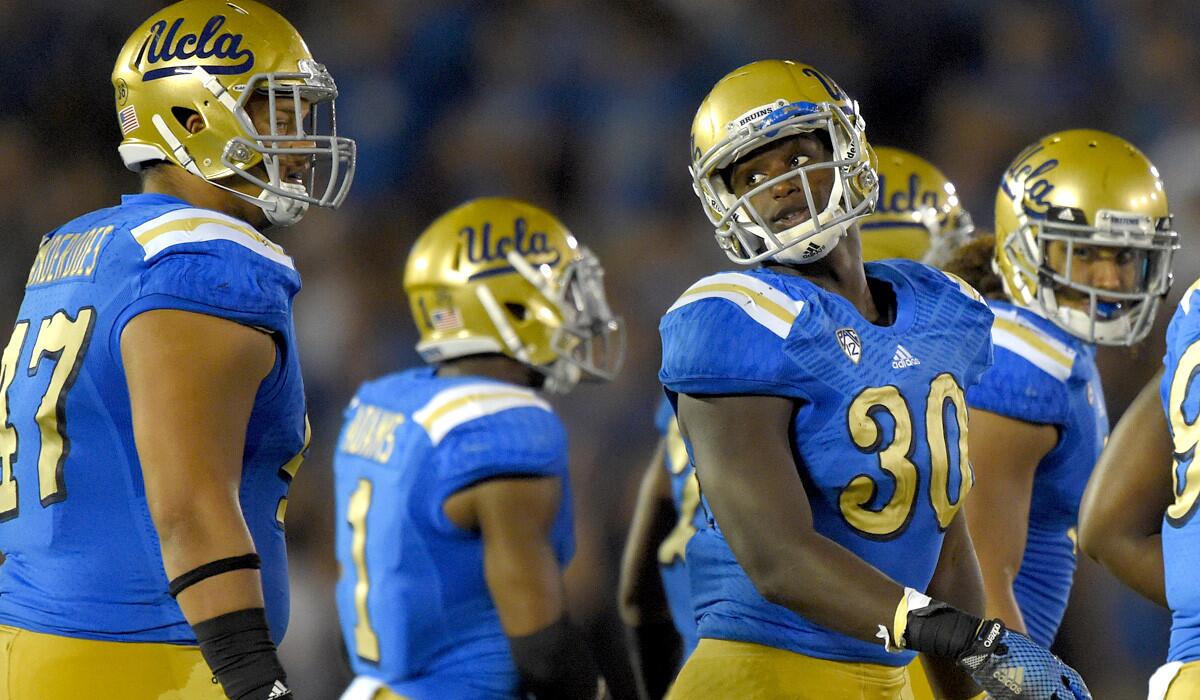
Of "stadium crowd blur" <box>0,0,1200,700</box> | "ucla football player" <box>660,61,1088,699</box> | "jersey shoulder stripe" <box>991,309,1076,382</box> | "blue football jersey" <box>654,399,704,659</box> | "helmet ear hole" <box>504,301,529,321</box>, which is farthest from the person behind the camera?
"stadium crowd blur" <box>0,0,1200,700</box>

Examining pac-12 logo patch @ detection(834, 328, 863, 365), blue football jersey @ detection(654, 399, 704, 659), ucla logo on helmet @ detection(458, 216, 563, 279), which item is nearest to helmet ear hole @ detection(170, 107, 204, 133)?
pac-12 logo patch @ detection(834, 328, 863, 365)

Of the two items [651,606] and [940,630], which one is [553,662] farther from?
[940,630]

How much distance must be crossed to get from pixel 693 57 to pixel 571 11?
22.8 inches

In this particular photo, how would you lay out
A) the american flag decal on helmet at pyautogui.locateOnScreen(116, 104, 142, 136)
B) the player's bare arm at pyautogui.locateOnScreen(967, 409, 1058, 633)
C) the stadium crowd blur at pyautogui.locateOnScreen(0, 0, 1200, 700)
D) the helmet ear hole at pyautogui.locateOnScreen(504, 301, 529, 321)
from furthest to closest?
the stadium crowd blur at pyautogui.locateOnScreen(0, 0, 1200, 700) < the helmet ear hole at pyautogui.locateOnScreen(504, 301, 529, 321) < the player's bare arm at pyautogui.locateOnScreen(967, 409, 1058, 633) < the american flag decal on helmet at pyautogui.locateOnScreen(116, 104, 142, 136)

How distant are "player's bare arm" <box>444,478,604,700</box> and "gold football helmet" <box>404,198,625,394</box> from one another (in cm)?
78

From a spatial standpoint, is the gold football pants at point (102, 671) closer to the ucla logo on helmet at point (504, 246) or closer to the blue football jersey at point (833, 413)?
the blue football jersey at point (833, 413)

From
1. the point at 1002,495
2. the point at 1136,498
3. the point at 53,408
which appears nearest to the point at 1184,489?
the point at 1136,498

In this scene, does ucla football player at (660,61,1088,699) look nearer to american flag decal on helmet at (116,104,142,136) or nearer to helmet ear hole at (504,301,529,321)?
american flag decal on helmet at (116,104,142,136)

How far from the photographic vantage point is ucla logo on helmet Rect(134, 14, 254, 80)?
247cm

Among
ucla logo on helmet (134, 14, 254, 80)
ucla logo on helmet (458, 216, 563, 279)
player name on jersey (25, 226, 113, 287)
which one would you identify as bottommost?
ucla logo on helmet (458, 216, 563, 279)

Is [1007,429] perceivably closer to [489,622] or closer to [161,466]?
[489,622]

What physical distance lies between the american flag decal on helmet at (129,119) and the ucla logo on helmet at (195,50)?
6cm

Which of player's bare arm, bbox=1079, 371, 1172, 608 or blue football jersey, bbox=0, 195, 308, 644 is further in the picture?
player's bare arm, bbox=1079, 371, 1172, 608

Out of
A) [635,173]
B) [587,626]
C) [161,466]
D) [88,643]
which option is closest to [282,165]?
[161,466]
